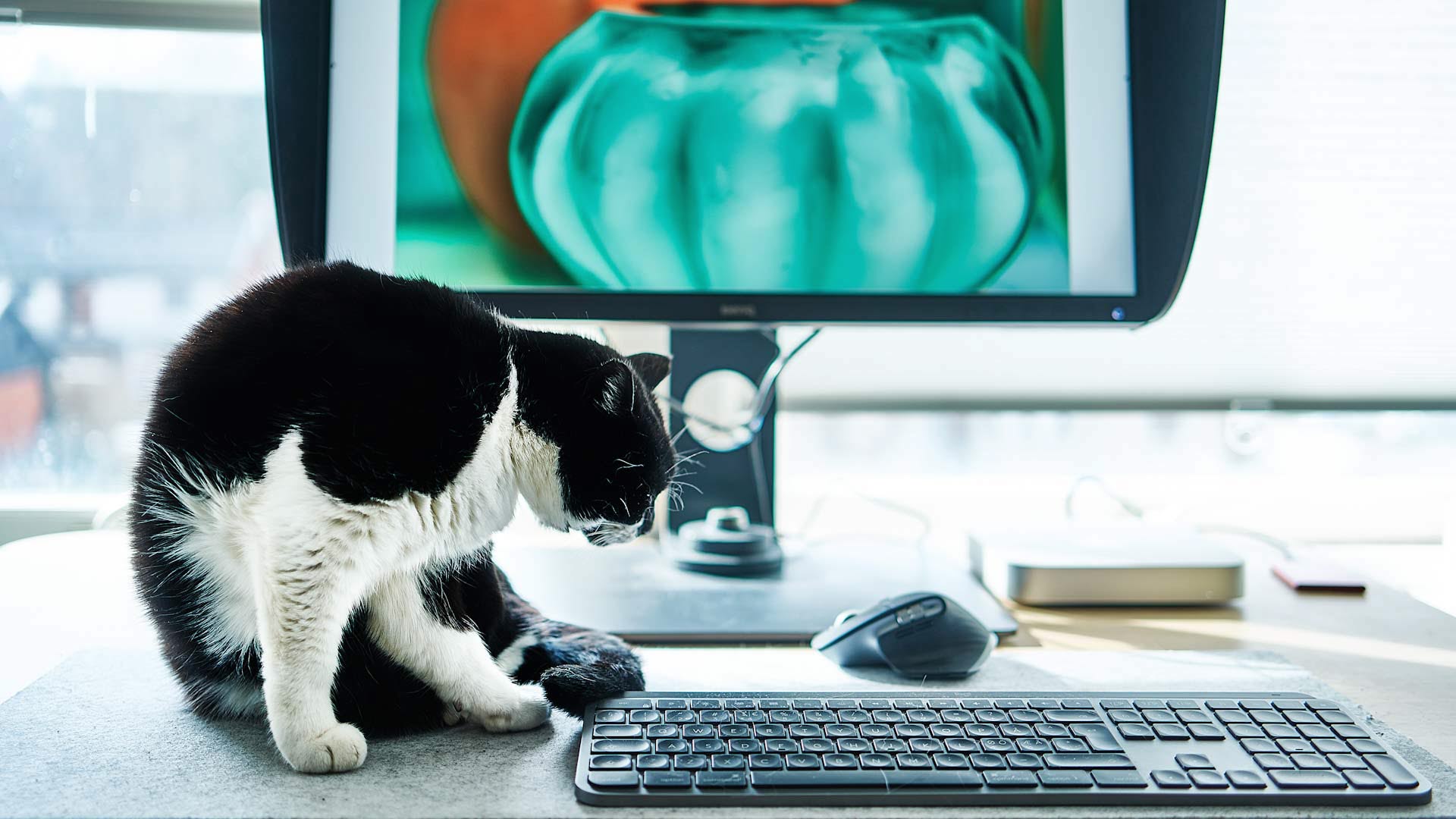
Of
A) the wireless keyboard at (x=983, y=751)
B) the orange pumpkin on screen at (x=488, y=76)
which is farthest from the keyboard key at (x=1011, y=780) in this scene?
the orange pumpkin on screen at (x=488, y=76)

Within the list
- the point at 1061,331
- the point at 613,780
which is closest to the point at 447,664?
the point at 613,780

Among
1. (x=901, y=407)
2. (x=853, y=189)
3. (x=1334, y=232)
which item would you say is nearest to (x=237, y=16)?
(x=853, y=189)

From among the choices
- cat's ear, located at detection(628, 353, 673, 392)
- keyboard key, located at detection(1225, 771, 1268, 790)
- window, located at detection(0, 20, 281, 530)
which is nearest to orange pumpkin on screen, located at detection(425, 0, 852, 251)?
cat's ear, located at detection(628, 353, 673, 392)

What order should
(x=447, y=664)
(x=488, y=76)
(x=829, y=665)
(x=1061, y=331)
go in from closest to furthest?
(x=447, y=664)
(x=829, y=665)
(x=488, y=76)
(x=1061, y=331)

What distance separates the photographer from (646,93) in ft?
2.59

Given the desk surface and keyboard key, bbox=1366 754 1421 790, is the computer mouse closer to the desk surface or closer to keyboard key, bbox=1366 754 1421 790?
the desk surface

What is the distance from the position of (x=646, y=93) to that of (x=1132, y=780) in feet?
2.07

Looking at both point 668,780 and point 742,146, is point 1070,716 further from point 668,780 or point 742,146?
point 742,146

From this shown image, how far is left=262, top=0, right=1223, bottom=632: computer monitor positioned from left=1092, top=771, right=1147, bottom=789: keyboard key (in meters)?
0.44

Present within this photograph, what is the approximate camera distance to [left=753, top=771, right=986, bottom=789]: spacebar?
438 mm

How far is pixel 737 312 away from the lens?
796 millimetres

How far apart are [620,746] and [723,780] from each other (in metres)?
0.06

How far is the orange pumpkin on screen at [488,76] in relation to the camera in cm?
78

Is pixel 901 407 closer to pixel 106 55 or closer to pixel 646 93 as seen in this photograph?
pixel 646 93
